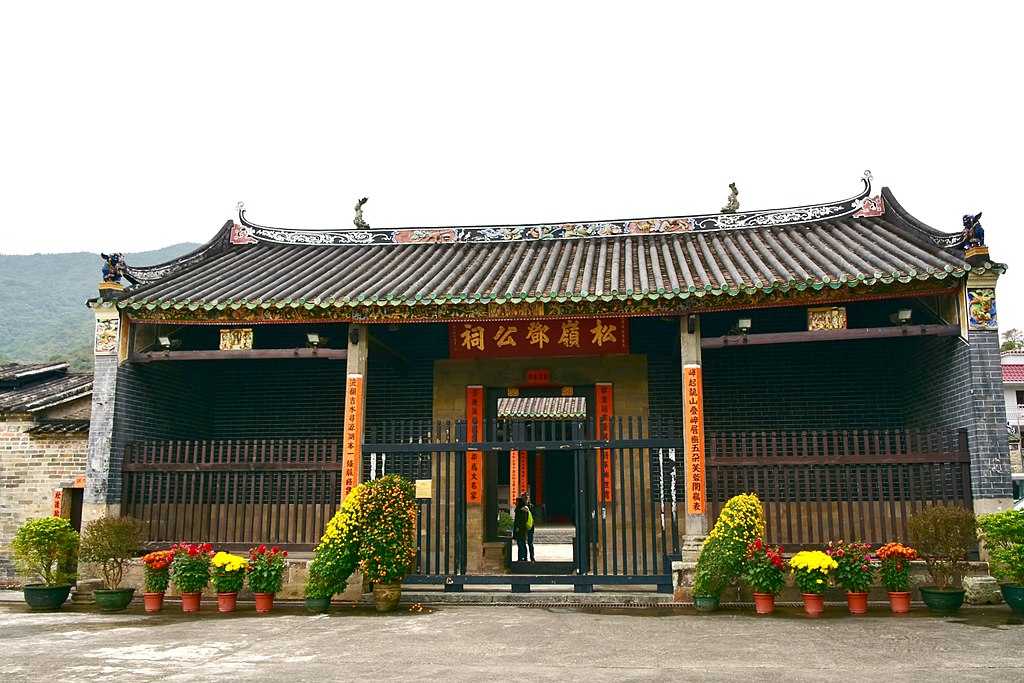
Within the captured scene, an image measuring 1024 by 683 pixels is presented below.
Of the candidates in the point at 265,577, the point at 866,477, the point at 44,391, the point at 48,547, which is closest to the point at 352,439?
the point at 265,577

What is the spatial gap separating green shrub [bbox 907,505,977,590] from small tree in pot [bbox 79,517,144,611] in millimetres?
8153

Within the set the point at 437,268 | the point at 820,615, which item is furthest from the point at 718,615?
the point at 437,268

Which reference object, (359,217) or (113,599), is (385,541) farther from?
(359,217)

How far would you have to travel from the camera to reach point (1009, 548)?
303 inches

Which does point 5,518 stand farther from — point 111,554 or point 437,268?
point 437,268

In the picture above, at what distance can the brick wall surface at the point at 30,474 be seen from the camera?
13.0 meters

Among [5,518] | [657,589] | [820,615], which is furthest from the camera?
[5,518]

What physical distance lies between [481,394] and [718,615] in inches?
196

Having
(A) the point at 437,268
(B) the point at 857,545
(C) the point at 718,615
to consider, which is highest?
(A) the point at 437,268

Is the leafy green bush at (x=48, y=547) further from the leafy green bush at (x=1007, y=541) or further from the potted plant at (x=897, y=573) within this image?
the leafy green bush at (x=1007, y=541)

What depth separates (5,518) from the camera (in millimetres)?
13094

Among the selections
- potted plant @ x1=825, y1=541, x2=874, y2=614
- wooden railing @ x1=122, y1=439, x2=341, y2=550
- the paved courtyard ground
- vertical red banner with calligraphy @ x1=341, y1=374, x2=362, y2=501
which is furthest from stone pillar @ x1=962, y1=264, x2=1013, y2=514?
wooden railing @ x1=122, y1=439, x2=341, y2=550

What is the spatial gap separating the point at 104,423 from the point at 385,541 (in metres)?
4.24

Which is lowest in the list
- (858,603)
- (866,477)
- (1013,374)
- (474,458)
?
(858,603)
